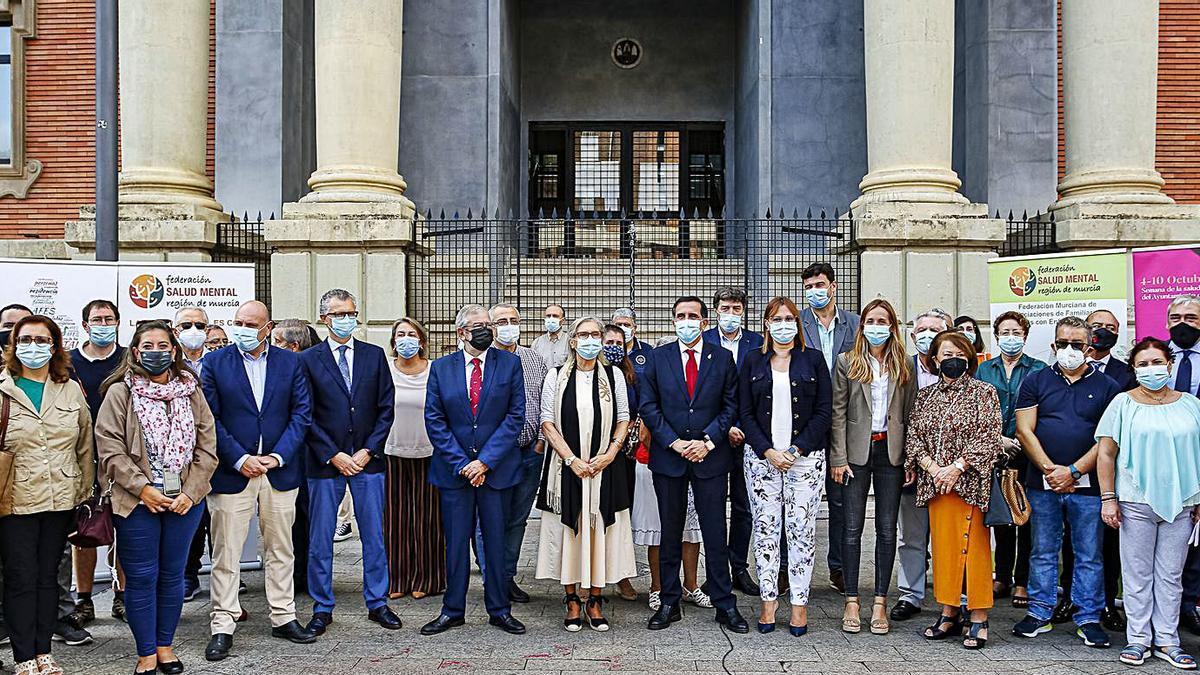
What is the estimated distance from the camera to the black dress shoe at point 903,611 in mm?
7520

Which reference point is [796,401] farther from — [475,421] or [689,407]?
[475,421]

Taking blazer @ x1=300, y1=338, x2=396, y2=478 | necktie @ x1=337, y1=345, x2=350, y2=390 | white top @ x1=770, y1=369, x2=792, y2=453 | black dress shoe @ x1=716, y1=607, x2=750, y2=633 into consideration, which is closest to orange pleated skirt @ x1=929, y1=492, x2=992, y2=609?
white top @ x1=770, y1=369, x2=792, y2=453

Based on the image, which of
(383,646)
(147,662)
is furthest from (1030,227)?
(147,662)

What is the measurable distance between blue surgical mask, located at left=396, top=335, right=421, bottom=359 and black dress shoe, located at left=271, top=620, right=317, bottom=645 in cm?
210

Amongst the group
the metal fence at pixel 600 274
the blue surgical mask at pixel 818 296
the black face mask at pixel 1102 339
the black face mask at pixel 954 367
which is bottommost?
the black face mask at pixel 954 367

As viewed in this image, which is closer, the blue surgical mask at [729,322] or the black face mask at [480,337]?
the black face mask at [480,337]

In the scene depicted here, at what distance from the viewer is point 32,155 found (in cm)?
1800

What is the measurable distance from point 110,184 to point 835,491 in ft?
22.6

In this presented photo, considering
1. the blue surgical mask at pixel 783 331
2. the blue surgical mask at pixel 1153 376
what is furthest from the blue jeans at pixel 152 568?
the blue surgical mask at pixel 1153 376

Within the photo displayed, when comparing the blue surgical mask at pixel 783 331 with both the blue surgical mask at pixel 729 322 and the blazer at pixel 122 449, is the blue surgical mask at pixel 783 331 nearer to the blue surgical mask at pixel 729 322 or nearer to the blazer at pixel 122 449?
the blue surgical mask at pixel 729 322

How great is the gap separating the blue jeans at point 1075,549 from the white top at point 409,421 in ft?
14.4

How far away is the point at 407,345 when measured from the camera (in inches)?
320

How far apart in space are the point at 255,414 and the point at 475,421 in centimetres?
142

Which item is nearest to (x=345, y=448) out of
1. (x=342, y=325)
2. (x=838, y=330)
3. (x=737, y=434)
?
(x=342, y=325)
